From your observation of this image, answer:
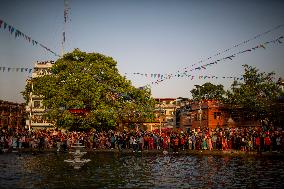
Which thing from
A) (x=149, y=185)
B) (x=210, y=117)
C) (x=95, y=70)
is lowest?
(x=149, y=185)

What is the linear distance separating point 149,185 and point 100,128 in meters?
33.7

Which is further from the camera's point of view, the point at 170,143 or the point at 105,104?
the point at 105,104

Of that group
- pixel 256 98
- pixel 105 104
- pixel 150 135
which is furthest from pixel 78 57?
pixel 256 98

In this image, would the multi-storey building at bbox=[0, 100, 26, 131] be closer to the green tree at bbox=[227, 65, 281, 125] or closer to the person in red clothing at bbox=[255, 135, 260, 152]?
the green tree at bbox=[227, 65, 281, 125]

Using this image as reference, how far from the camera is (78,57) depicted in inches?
2056

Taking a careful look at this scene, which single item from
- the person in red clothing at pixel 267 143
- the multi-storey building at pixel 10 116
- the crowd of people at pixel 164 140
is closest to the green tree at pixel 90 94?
the crowd of people at pixel 164 140

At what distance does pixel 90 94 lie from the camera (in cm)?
4694

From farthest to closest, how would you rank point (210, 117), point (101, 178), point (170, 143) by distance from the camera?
point (210, 117)
point (170, 143)
point (101, 178)

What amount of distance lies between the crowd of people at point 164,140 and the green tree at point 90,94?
3681 mm

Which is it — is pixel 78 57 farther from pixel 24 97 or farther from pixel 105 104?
pixel 24 97

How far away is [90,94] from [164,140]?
1296 cm

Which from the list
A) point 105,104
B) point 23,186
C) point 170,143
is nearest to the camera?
point 23,186

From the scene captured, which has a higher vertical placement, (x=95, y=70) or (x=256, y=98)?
(x=95, y=70)

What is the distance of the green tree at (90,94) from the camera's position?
1853 inches
